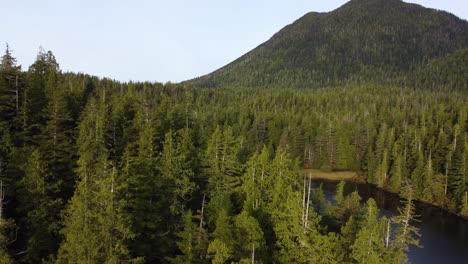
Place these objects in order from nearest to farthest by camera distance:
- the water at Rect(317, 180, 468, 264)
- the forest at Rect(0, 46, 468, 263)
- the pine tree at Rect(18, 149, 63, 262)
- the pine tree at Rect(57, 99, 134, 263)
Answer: the pine tree at Rect(57, 99, 134, 263) → the forest at Rect(0, 46, 468, 263) → the pine tree at Rect(18, 149, 63, 262) → the water at Rect(317, 180, 468, 264)

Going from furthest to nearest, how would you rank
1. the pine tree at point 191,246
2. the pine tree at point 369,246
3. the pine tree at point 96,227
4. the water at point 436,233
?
the water at point 436,233
the pine tree at point 191,246
the pine tree at point 369,246
the pine tree at point 96,227

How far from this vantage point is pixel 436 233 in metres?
73.7

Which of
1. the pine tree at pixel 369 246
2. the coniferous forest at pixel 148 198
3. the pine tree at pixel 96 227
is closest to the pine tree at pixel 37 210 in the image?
the coniferous forest at pixel 148 198

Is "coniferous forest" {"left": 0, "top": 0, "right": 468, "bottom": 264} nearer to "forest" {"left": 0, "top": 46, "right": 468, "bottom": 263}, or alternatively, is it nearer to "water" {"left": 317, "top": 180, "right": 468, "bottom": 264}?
Result: "forest" {"left": 0, "top": 46, "right": 468, "bottom": 263}

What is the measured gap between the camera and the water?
62.2 metres

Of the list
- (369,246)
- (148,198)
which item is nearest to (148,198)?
(148,198)

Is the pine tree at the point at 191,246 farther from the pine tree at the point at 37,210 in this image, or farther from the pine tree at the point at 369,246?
the pine tree at the point at 369,246

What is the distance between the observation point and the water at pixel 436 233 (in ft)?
204

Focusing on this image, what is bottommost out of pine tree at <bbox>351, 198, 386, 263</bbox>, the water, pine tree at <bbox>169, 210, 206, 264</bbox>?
the water

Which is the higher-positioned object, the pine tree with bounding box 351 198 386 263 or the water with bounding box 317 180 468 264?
the pine tree with bounding box 351 198 386 263

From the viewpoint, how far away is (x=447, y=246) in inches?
2657

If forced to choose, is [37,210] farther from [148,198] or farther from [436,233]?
[436,233]

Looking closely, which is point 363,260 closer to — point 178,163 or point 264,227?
point 264,227

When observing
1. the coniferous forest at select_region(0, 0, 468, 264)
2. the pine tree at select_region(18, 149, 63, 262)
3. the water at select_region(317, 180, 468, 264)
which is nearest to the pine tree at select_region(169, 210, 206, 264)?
the coniferous forest at select_region(0, 0, 468, 264)
